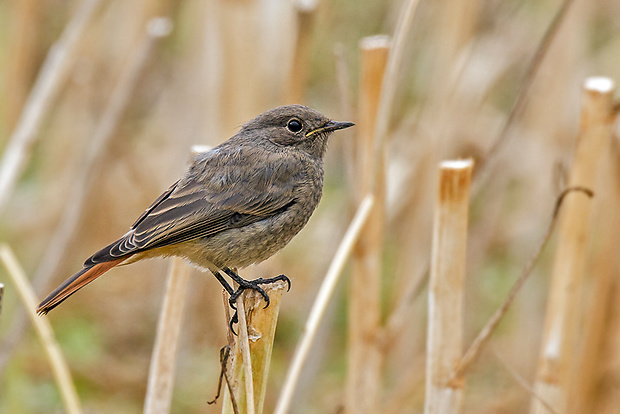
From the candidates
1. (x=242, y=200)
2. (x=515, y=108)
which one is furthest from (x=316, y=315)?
(x=515, y=108)

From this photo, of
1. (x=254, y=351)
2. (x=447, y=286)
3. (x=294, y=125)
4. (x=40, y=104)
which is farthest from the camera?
(x=40, y=104)

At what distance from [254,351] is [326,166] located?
3365 mm

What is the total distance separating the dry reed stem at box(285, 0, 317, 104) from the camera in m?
3.15

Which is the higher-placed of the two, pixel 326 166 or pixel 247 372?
pixel 326 166

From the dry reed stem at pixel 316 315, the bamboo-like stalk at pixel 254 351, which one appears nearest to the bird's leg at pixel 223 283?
the dry reed stem at pixel 316 315

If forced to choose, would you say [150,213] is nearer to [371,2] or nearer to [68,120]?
[68,120]

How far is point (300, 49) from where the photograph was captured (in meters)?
3.24

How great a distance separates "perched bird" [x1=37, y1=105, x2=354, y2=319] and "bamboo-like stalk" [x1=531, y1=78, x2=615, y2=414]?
849mm

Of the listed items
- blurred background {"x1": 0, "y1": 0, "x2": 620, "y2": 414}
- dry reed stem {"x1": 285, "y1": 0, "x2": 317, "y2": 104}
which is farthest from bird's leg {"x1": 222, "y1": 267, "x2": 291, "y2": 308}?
dry reed stem {"x1": 285, "y1": 0, "x2": 317, "y2": 104}

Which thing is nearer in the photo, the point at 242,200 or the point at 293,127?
the point at 242,200

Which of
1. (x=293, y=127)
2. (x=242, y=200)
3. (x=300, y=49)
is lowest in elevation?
(x=242, y=200)

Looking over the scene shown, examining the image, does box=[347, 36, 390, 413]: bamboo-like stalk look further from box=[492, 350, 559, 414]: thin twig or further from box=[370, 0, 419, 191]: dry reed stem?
box=[492, 350, 559, 414]: thin twig

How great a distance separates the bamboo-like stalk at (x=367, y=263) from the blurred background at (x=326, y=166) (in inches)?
5.2

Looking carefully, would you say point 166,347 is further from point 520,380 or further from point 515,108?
point 515,108
